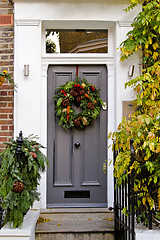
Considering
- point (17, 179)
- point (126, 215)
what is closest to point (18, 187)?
point (17, 179)

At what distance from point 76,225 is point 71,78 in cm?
220

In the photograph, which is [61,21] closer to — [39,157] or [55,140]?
[55,140]

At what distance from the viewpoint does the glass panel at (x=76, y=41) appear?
5.26 metres

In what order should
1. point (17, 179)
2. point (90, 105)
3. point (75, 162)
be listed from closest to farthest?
point (17, 179)
point (90, 105)
point (75, 162)

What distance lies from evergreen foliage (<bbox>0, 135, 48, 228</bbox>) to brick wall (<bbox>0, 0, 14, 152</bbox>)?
1.04 metres

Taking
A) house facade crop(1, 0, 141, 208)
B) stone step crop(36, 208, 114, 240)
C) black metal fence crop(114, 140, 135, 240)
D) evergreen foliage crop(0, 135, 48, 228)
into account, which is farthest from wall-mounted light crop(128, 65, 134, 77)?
stone step crop(36, 208, 114, 240)

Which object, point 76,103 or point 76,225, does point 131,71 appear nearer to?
point 76,103

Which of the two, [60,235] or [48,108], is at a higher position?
[48,108]

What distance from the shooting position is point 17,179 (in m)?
3.72

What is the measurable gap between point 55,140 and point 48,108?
1.66 feet

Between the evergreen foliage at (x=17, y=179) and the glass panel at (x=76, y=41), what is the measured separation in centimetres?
193

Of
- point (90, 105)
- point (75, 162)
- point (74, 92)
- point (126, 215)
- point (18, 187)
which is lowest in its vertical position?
point (126, 215)

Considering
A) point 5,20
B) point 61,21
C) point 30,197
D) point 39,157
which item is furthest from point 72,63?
point 30,197

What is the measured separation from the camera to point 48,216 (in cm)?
469
